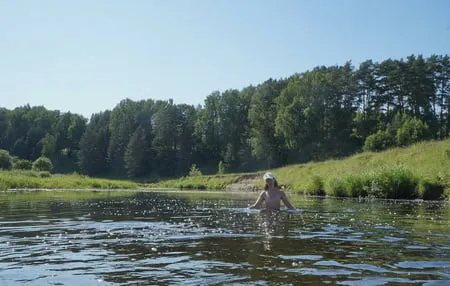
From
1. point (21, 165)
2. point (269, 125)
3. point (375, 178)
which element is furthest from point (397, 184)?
point (21, 165)

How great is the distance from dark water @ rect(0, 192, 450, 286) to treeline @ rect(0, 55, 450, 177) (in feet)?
232

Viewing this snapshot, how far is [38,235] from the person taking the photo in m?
14.4

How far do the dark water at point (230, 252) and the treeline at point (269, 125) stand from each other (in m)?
70.7

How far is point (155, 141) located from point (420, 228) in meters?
135

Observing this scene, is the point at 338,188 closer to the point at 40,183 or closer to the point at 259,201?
the point at 259,201

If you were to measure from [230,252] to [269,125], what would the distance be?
350 feet

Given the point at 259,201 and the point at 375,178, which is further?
the point at 375,178

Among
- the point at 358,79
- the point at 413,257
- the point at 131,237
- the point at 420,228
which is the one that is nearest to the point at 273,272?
the point at 413,257

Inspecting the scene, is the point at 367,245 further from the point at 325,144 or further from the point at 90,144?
the point at 90,144

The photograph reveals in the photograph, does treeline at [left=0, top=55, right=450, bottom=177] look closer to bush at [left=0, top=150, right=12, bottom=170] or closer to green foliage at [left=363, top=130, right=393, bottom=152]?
green foliage at [left=363, top=130, right=393, bottom=152]

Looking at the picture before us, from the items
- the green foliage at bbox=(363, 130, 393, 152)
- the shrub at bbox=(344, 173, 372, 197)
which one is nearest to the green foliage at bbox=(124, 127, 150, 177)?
the green foliage at bbox=(363, 130, 393, 152)

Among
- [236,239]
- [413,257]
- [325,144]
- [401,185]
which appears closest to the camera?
[413,257]

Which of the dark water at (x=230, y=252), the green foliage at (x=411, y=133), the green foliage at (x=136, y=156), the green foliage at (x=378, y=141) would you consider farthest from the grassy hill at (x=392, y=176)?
the green foliage at (x=136, y=156)

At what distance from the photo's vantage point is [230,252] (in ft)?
34.9
